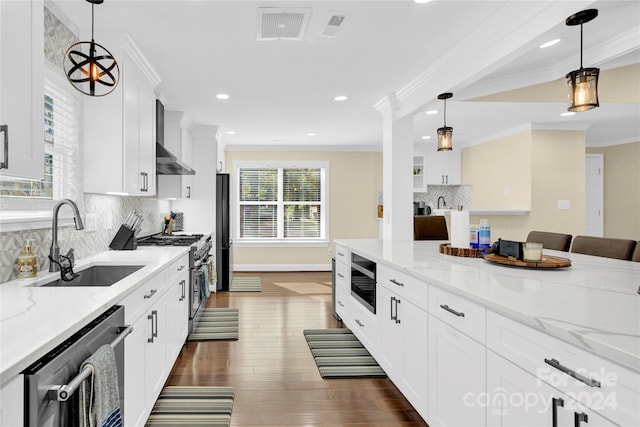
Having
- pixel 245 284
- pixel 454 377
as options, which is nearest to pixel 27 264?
pixel 454 377

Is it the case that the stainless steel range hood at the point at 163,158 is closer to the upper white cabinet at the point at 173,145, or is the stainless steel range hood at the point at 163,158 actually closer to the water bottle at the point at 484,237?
the upper white cabinet at the point at 173,145

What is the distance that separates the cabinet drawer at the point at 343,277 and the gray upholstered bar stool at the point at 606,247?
1.84 meters

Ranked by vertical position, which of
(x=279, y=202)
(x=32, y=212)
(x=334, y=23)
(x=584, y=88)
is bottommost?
(x=32, y=212)

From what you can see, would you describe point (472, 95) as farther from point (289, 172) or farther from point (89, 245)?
point (289, 172)

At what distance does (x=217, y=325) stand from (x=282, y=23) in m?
2.94

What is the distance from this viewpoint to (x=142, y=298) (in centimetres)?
206

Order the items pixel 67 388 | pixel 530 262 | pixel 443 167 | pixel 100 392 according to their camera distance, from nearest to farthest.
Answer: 1. pixel 67 388
2. pixel 100 392
3. pixel 530 262
4. pixel 443 167

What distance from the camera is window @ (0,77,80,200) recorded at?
2355mm

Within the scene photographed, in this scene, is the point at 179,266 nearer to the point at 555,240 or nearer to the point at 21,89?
the point at 21,89

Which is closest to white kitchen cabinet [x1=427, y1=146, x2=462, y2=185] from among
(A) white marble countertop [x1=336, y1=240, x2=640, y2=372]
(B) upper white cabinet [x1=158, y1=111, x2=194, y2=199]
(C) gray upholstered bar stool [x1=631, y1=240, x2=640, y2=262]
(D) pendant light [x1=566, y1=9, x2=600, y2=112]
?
(B) upper white cabinet [x1=158, y1=111, x2=194, y2=199]

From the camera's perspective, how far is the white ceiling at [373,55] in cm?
248

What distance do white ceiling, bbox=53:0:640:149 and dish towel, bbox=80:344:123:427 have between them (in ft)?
6.65

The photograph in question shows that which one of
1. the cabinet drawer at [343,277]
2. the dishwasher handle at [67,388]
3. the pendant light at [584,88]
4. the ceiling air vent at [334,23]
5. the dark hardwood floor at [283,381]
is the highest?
A: the ceiling air vent at [334,23]

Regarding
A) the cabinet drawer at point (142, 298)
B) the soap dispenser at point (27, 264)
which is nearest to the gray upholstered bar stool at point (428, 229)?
the cabinet drawer at point (142, 298)
